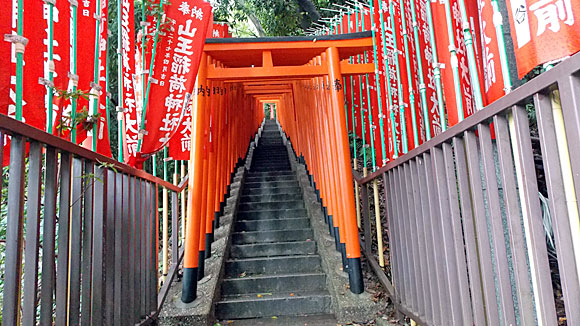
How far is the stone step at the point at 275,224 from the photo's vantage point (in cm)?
559

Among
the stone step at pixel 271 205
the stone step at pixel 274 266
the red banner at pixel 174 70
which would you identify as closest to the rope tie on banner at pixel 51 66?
the red banner at pixel 174 70

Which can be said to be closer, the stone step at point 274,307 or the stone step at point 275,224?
the stone step at point 274,307

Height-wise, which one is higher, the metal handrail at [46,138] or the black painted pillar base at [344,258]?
the metal handrail at [46,138]

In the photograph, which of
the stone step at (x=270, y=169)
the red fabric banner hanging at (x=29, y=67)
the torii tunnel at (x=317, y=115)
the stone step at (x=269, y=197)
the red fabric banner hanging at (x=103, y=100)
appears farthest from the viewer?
the stone step at (x=270, y=169)

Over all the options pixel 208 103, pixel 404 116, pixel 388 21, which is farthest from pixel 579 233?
pixel 208 103

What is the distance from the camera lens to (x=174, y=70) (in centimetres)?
344

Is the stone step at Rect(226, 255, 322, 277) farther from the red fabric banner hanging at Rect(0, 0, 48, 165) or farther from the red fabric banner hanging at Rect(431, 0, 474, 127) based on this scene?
the red fabric banner hanging at Rect(0, 0, 48, 165)

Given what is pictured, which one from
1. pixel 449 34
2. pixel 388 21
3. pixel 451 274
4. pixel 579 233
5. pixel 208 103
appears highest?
pixel 388 21

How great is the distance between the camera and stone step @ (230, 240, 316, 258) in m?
4.95

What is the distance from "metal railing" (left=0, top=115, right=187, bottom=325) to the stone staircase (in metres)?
1.58

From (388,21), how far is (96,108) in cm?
276

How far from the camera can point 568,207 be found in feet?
3.69

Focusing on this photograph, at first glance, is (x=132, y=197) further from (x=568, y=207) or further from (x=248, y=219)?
(x=248, y=219)

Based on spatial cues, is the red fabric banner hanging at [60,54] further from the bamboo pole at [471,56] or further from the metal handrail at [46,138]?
the bamboo pole at [471,56]
